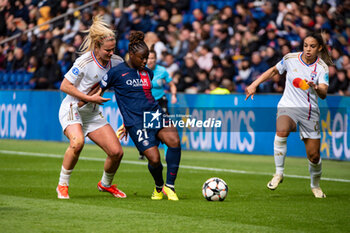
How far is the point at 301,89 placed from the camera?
952 centimetres

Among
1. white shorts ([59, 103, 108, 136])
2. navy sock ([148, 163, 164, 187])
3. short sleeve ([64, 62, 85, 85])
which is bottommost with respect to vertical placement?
navy sock ([148, 163, 164, 187])

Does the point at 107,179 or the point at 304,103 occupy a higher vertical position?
the point at 304,103

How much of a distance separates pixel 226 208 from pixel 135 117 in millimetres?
1686

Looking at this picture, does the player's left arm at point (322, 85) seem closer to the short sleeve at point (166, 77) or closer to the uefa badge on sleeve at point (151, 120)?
the uefa badge on sleeve at point (151, 120)

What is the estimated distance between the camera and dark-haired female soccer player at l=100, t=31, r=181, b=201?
8781mm

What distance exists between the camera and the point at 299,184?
1128 centimetres

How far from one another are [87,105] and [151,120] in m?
0.96

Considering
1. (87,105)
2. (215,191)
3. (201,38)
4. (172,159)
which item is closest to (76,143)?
(87,105)

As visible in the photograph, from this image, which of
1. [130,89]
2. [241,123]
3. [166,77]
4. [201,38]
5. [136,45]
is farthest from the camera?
[201,38]

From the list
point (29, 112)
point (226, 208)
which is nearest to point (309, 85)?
point (226, 208)

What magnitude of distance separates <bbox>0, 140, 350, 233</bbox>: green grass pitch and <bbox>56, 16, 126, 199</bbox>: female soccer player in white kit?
539 mm

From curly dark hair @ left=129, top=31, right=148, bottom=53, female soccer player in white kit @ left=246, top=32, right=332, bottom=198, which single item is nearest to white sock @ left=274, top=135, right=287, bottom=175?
female soccer player in white kit @ left=246, top=32, right=332, bottom=198

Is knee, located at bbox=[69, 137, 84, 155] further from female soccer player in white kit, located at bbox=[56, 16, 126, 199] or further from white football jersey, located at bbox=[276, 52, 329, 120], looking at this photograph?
white football jersey, located at bbox=[276, 52, 329, 120]

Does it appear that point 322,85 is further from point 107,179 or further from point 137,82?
point 107,179
